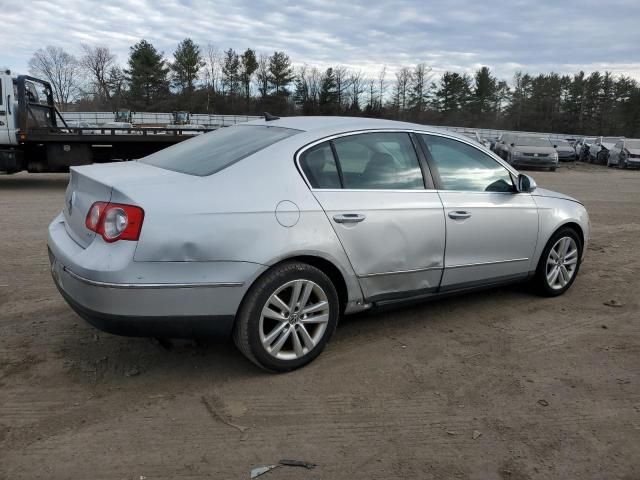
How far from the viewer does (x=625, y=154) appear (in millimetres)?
26594

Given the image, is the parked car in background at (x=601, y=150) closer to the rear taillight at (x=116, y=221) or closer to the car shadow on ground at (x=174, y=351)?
the car shadow on ground at (x=174, y=351)

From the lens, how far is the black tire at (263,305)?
3.14 meters

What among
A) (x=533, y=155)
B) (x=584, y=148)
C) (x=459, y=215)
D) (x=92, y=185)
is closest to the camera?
(x=92, y=185)

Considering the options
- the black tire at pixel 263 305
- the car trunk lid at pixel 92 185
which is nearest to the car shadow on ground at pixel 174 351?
the black tire at pixel 263 305

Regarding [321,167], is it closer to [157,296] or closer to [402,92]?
[157,296]

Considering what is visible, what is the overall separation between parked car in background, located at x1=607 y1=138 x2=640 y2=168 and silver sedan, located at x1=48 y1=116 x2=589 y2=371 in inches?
1020

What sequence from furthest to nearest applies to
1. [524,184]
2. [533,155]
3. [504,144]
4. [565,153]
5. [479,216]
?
[565,153], [504,144], [533,155], [524,184], [479,216]

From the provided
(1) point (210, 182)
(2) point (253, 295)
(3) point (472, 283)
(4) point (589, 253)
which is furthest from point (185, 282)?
(4) point (589, 253)

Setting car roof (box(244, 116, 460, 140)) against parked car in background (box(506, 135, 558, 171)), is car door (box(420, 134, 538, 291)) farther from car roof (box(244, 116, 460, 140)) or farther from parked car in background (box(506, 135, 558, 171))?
parked car in background (box(506, 135, 558, 171))

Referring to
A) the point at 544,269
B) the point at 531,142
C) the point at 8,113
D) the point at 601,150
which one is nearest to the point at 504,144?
the point at 531,142

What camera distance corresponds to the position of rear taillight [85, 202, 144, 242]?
2.87 m

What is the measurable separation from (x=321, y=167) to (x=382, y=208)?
1.67 feet

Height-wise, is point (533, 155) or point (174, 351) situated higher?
point (533, 155)

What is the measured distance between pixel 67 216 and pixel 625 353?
13.3 ft
